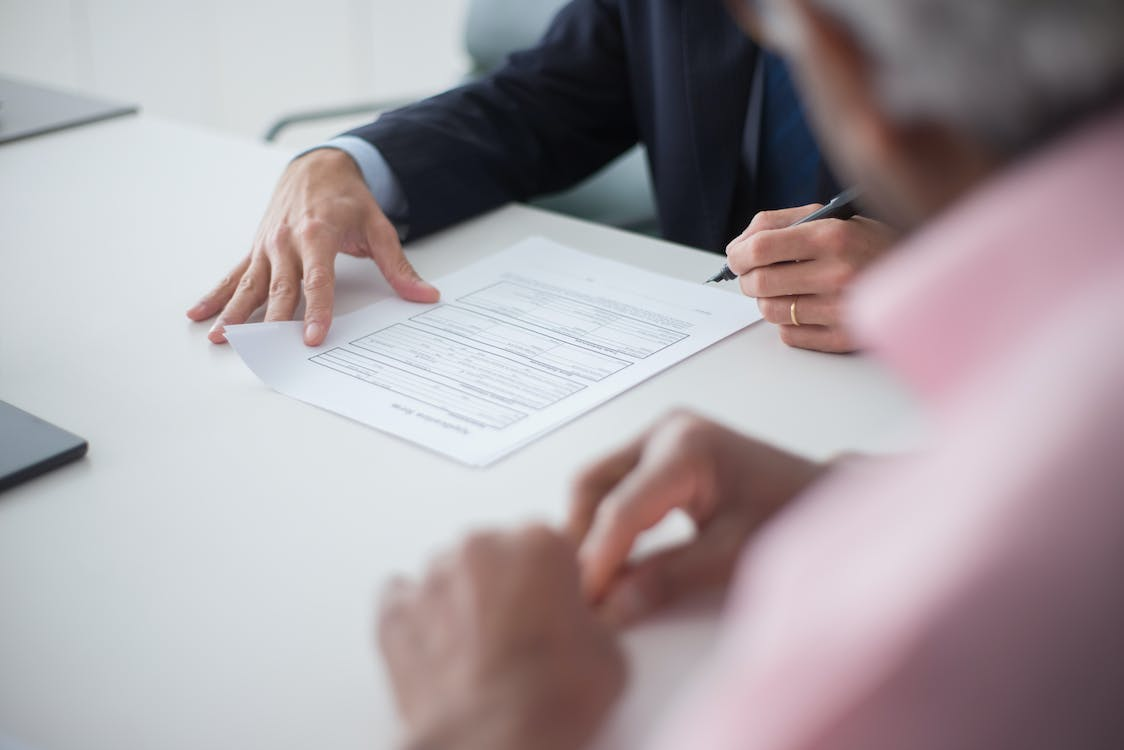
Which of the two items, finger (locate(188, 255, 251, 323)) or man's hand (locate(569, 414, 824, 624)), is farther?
finger (locate(188, 255, 251, 323))

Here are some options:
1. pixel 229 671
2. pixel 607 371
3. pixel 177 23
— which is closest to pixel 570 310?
pixel 607 371

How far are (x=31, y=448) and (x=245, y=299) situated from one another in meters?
0.28

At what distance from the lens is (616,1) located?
5.14 feet

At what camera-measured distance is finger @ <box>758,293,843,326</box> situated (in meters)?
0.96

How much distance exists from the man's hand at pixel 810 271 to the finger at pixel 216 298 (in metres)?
0.49

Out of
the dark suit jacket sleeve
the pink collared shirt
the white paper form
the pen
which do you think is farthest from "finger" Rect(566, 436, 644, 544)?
the dark suit jacket sleeve

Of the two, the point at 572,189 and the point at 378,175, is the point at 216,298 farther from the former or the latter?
the point at 572,189

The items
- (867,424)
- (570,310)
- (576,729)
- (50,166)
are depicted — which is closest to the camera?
(576,729)

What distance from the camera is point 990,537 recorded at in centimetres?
31

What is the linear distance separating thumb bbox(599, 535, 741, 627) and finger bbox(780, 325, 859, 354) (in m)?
0.34

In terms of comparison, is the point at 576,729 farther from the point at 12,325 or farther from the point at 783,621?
the point at 12,325

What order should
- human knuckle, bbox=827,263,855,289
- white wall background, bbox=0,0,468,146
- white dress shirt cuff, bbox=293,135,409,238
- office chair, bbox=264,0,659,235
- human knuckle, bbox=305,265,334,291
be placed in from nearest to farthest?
human knuckle, bbox=827,263,855,289
human knuckle, bbox=305,265,334,291
white dress shirt cuff, bbox=293,135,409,238
office chair, bbox=264,0,659,235
white wall background, bbox=0,0,468,146

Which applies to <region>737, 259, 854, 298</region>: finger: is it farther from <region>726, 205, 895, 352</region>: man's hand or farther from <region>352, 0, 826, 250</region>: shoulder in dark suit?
<region>352, 0, 826, 250</region>: shoulder in dark suit

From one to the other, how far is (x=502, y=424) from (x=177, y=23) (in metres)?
3.14
